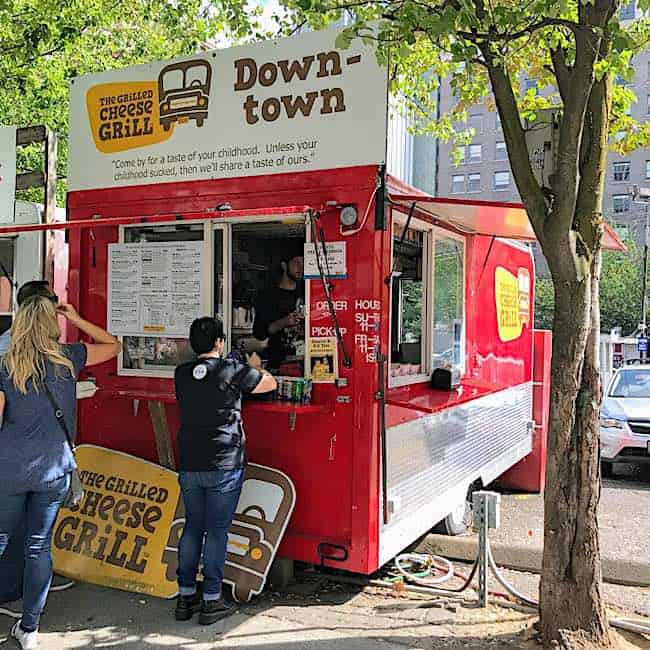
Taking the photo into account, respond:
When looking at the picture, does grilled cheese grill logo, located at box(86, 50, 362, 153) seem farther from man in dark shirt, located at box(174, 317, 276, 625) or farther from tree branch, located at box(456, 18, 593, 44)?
man in dark shirt, located at box(174, 317, 276, 625)

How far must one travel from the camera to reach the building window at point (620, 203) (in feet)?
208

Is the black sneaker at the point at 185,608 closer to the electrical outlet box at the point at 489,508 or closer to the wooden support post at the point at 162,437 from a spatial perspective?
the wooden support post at the point at 162,437

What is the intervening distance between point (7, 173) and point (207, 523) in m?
3.48

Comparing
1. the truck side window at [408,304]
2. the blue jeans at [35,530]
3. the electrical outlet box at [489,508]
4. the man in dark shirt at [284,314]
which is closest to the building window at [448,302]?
the truck side window at [408,304]

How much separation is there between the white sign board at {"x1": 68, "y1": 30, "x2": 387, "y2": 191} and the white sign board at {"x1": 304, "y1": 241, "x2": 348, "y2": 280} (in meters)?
0.51

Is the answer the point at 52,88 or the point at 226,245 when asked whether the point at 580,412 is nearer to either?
the point at 226,245

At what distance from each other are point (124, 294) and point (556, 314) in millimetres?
2964

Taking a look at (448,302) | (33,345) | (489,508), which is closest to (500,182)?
(448,302)

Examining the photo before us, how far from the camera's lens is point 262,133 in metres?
5.05

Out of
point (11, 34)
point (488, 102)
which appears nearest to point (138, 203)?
point (488, 102)

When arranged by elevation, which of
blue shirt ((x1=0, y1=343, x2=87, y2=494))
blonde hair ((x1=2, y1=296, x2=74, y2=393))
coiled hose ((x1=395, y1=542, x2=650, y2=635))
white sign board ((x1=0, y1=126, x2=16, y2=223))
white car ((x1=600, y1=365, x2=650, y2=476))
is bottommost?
coiled hose ((x1=395, y1=542, x2=650, y2=635))

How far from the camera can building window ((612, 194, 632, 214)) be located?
208 ft

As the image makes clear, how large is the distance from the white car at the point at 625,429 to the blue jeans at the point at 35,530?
7.27m

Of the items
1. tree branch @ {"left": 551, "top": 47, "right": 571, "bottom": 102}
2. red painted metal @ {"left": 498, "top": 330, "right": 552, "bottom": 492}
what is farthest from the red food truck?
red painted metal @ {"left": 498, "top": 330, "right": 552, "bottom": 492}
